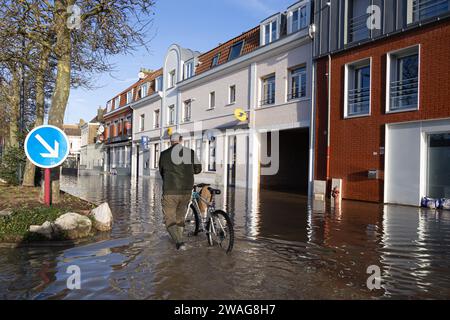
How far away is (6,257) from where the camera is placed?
17.7 ft

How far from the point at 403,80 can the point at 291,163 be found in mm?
10237

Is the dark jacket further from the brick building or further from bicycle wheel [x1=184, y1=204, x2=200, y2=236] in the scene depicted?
the brick building

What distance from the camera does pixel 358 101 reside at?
14898 millimetres

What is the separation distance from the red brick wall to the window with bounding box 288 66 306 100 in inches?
57.0

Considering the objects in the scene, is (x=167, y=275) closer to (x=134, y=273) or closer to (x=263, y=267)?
(x=134, y=273)

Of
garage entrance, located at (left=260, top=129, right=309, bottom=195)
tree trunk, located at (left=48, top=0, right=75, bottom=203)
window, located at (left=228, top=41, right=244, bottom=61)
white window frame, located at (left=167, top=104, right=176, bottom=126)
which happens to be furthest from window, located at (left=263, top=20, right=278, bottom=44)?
white window frame, located at (left=167, top=104, right=176, bottom=126)

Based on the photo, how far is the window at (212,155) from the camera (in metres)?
23.9

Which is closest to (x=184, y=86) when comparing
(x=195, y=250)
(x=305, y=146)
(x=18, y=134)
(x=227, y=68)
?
(x=227, y=68)

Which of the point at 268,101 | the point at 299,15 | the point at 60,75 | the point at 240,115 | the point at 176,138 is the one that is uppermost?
the point at 299,15

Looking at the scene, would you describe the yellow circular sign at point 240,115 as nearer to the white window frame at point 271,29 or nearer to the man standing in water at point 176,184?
the white window frame at point 271,29

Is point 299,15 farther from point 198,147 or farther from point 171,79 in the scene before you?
point 171,79

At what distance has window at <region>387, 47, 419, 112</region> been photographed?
1307cm

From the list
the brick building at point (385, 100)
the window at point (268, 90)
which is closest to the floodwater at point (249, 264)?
the brick building at point (385, 100)

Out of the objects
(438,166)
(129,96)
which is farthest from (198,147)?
(129,96)
